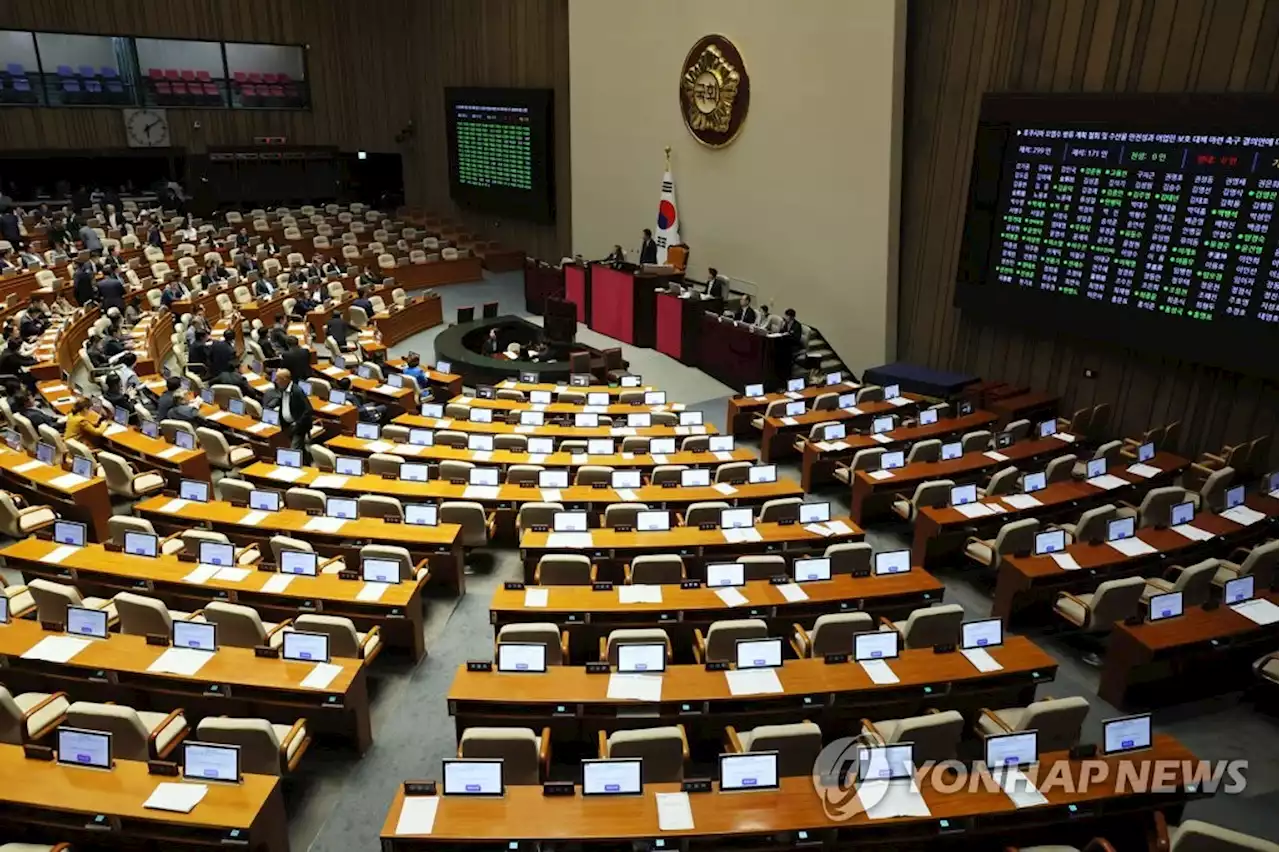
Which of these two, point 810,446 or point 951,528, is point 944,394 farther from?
point 951,528

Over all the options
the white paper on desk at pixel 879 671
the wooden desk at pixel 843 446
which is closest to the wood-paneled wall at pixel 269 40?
the wooden desk at pixel 843 446

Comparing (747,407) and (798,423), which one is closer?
(798,423)

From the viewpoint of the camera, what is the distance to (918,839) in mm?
4734

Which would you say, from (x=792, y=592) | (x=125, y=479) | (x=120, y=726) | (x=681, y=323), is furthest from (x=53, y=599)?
(x=681, y=323)

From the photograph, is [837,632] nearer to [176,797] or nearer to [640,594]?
[640,594]

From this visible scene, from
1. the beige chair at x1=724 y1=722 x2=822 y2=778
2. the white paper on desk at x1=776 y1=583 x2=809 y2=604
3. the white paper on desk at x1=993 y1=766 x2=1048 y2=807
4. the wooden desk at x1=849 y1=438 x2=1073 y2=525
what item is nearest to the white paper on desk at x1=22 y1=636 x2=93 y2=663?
the beige chair at x1=724 y1=722 x2=822 y2=778

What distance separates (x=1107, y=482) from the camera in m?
9.42

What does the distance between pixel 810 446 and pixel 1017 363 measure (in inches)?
174

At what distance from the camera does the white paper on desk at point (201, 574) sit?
23.4 ft

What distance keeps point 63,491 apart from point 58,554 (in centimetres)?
175

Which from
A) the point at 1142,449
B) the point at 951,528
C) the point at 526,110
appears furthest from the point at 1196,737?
the point at 526,110

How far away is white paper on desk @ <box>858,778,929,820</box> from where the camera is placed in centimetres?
470

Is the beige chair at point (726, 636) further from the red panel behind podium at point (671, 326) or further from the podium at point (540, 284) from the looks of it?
the podium at point (540, 284)

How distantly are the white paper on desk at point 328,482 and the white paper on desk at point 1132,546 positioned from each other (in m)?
7.34
